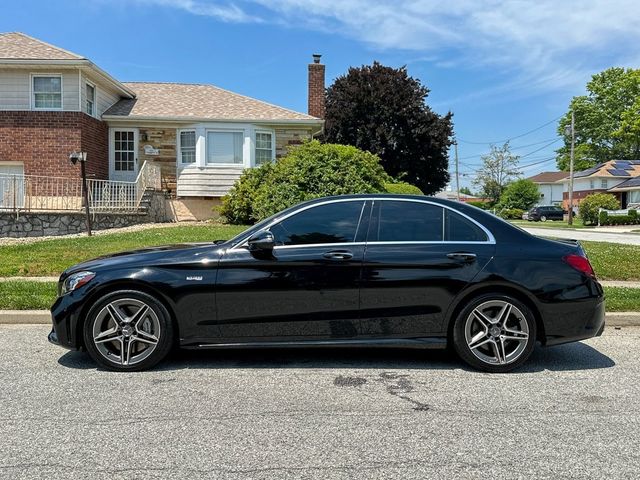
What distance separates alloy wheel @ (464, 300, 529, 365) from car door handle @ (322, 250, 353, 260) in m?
1.19

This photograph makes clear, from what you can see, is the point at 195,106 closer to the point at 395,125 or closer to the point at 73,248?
the point at 73,248

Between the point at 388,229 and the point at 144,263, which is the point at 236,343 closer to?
the point at 144,263

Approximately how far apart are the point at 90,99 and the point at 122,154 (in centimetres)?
238

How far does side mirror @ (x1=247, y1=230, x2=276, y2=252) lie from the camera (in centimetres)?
497

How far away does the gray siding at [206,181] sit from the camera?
21.5 meters

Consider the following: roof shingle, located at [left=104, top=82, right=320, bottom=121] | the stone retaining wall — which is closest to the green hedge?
roof shingle, located at [left=104, top=82, right=320, bottom=121]

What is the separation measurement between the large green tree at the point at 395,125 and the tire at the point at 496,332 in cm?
2885

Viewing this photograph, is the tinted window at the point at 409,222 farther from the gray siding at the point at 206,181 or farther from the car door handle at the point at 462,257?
the gray siding at the point at 206,181

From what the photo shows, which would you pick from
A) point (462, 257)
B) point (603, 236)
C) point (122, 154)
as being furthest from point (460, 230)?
point (603, 236)

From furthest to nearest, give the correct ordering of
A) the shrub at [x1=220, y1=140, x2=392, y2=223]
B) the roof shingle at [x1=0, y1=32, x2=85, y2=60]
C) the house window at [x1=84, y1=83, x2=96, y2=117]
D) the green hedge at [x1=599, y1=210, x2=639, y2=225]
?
1. the green hedge at [x1=599, y1=210, x2=639, y2=225]
2. the house window at [x1=84, y1=83, x2=96, y2=117]
3. the roof shingle at [x1=0, y1=32, x2=85, y2=60]
4. the shrub at [x1=220, y1=140, x2=392, y2=223]

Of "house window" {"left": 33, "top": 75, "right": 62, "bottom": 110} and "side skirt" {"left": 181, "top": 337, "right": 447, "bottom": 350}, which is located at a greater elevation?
"house window" {"left": 33, "top": 75, "right": 62, "bottom": 110}

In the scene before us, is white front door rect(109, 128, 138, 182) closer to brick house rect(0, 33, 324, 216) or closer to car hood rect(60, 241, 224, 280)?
brick house rect(0, 33, 324, 216)

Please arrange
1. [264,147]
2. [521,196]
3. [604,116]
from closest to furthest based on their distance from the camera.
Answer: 1. [264,147]
2. [521,196]
3. [604,116]

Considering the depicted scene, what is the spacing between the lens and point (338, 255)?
508 centimetres
